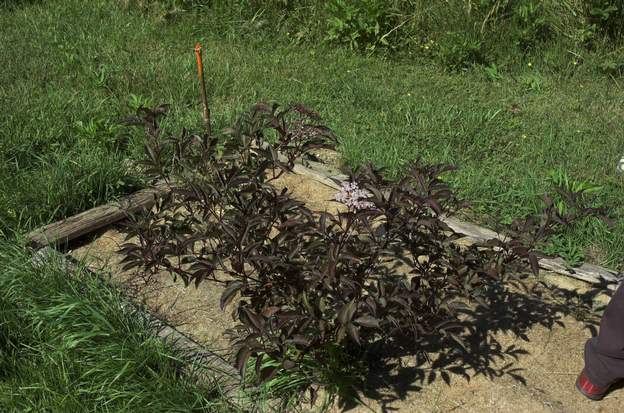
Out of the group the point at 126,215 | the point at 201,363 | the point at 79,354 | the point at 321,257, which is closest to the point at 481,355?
the point at 321,257

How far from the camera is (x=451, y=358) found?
10.5ft

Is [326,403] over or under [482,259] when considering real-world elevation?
under

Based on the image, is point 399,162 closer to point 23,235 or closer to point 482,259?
point 482,259

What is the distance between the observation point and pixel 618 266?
3.75 m

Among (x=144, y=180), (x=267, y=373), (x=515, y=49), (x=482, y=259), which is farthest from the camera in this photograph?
(x=515, y=49)

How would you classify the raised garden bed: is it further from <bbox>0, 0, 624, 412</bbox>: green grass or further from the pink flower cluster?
the pink flower cluster

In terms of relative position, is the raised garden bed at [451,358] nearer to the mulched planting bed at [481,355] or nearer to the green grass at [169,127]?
the mulched planting bed at [481,355]

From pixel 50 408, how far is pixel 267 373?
2.83ft

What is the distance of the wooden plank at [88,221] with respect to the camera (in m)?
3.85

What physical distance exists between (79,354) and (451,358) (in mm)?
1564

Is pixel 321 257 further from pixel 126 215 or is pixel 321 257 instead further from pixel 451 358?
pixel 126 215

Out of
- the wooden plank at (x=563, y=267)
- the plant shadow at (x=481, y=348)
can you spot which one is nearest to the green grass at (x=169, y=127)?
the wooden plank at (x=563, y=267)

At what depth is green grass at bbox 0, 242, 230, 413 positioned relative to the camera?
9.30 feet

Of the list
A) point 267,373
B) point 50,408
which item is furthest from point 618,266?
point 50,408
